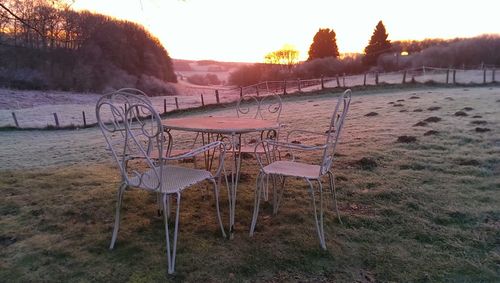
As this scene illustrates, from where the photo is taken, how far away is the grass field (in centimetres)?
198

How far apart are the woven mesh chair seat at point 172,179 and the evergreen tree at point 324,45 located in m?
44.5

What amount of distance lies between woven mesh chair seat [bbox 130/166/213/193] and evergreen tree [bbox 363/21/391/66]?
1655 inches

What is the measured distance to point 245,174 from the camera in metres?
3.96

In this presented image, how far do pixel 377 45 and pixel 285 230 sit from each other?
4318cm

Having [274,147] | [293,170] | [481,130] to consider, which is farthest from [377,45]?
[293,170]

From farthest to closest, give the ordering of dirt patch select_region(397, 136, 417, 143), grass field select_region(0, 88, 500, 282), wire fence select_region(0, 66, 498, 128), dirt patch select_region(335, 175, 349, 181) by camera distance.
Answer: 1. wire fence select_region(0, 66, 498, 128)
2. dirt patch select_region(397, 136, 417, 143)
3. dirt patch select_region(335, 175, 349, 181)
4. grass field select_region(0, 88, 500, 282)

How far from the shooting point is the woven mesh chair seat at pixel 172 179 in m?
2.03

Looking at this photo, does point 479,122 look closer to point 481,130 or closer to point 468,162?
point 481,130

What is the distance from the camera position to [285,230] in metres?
2.49

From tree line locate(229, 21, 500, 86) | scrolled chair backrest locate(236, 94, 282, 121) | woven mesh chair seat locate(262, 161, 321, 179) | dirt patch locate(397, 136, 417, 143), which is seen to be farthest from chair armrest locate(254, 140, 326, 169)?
tree line locate(229, 21, 500, 86)

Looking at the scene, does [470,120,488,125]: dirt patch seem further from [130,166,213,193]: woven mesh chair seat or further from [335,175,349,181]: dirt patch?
[130,166,213,193]: woven mesh chair seat

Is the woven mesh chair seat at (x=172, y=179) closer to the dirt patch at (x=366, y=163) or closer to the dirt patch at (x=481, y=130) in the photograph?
the dirt patch at (x=366, y=163)

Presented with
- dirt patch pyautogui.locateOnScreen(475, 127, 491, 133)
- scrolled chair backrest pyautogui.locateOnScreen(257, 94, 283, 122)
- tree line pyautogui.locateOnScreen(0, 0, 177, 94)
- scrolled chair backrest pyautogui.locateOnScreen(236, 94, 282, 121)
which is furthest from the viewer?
tree line pyautogui.locateOnScreen(0, 0, 177, 94)

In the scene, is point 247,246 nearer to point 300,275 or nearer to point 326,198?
point 300,275
